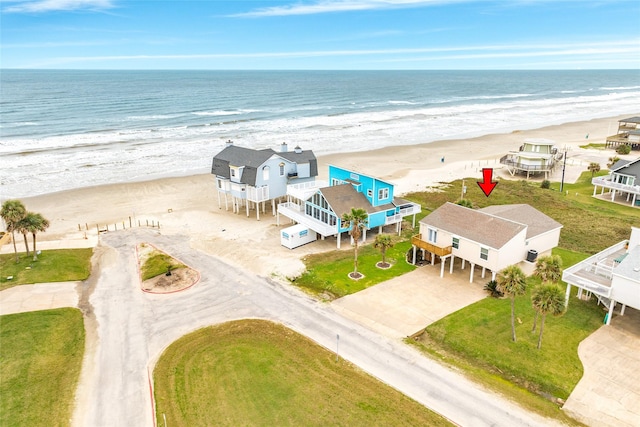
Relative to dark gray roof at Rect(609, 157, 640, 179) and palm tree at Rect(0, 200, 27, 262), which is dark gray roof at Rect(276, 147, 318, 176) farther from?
dark gray roof at Rect(609, 157, 640, 179)

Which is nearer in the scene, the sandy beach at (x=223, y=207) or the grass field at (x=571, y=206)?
the sandy beach at (x=223, y=207)

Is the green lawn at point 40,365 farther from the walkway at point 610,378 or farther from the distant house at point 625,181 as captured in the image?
the distant house at point 625,181

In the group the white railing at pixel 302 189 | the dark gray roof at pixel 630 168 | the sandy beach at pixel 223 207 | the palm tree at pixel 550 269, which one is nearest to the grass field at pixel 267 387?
the sandy beach at pixel 223 207

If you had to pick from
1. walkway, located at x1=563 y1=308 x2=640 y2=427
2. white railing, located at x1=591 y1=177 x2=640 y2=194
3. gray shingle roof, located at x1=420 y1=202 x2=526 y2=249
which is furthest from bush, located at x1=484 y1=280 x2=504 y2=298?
white railing, located at x1=591 y1=177 x2=640 y2=194

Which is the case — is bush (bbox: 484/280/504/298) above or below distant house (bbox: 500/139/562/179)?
below

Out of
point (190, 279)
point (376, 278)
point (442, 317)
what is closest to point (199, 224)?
point (190, 279)
